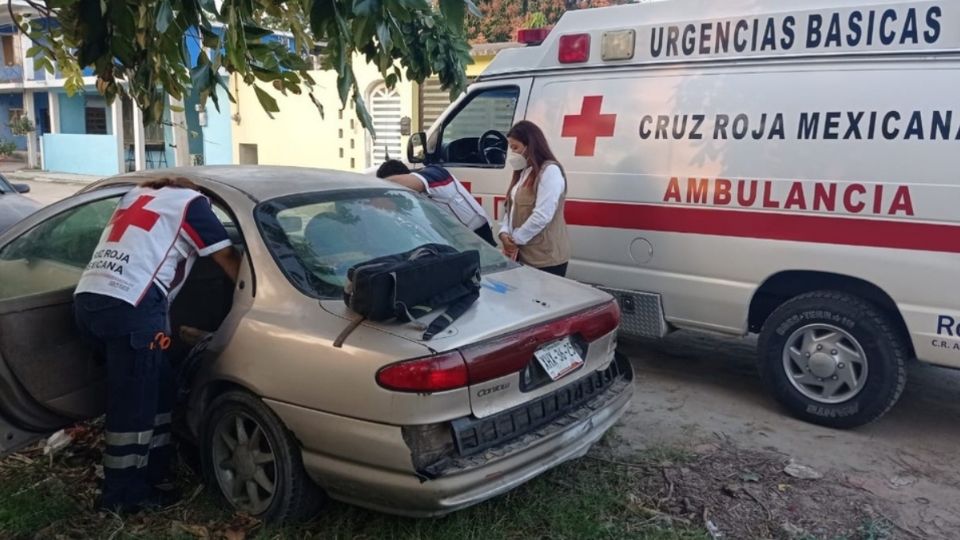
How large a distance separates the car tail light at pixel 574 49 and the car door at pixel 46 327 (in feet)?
10.2

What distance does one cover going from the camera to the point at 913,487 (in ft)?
12.8

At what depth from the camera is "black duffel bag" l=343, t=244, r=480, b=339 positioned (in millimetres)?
2994

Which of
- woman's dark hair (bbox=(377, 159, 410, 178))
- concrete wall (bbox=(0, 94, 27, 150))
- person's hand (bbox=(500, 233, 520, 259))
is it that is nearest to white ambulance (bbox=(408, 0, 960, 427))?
person's hand (bbox=(500, 233, 520, 259))

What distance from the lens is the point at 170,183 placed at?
142 inches

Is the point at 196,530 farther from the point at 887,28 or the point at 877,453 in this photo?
the point at 887,28

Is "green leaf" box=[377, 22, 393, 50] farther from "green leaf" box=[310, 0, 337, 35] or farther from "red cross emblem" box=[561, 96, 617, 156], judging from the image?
"red cross emblem" box=[561, 96, 617, 156]

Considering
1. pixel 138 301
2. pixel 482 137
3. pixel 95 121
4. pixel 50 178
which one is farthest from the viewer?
pixel 95 121

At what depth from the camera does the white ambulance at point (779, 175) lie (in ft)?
13.8

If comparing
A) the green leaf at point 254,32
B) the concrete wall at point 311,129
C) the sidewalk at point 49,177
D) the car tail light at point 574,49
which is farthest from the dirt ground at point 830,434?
the sidewalk at point 49,177

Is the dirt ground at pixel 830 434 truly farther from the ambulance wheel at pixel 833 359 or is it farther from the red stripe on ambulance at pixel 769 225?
the red stripe on ambulance at pixel 769 225

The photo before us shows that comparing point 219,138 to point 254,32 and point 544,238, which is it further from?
point 254,32

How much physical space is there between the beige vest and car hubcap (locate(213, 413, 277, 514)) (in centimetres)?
229

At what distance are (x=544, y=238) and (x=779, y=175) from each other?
4.71 feet

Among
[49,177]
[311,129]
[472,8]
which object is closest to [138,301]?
[472,8]
